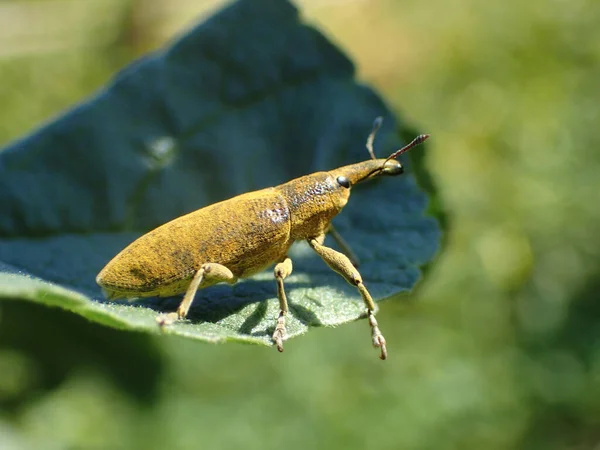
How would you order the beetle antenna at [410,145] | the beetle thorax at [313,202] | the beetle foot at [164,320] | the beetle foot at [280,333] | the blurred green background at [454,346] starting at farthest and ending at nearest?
the blurred green background at [454,346], the beetle antenna at [410,145], the beetle thorax at [313,202], the beetle foot at [280,333], the beetle foot at [164,320]

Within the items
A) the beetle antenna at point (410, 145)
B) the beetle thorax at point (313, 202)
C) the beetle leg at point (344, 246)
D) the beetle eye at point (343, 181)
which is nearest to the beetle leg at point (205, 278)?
the beetle thorax at point (313, 202)

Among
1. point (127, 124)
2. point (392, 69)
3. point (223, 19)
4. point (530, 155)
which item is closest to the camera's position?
point (127, 124)

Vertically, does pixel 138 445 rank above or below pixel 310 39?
below

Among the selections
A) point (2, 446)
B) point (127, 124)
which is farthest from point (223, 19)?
point (2, 446)

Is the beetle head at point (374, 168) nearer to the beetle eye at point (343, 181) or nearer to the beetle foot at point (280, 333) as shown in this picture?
the beetle eye at point (343, 181)

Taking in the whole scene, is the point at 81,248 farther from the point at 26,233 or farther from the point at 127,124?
the point at 127,124

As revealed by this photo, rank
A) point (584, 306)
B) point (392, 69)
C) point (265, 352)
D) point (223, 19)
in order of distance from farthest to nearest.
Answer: point (392, 69) → point (584, 306) → point (265, 352) → point (223, 19)

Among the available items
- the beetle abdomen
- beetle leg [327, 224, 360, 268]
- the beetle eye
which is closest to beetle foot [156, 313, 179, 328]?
the beetle abdomen

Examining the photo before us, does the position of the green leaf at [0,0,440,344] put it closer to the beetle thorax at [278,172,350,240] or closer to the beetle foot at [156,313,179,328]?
the beetle thorax at [278,172,350,240]
